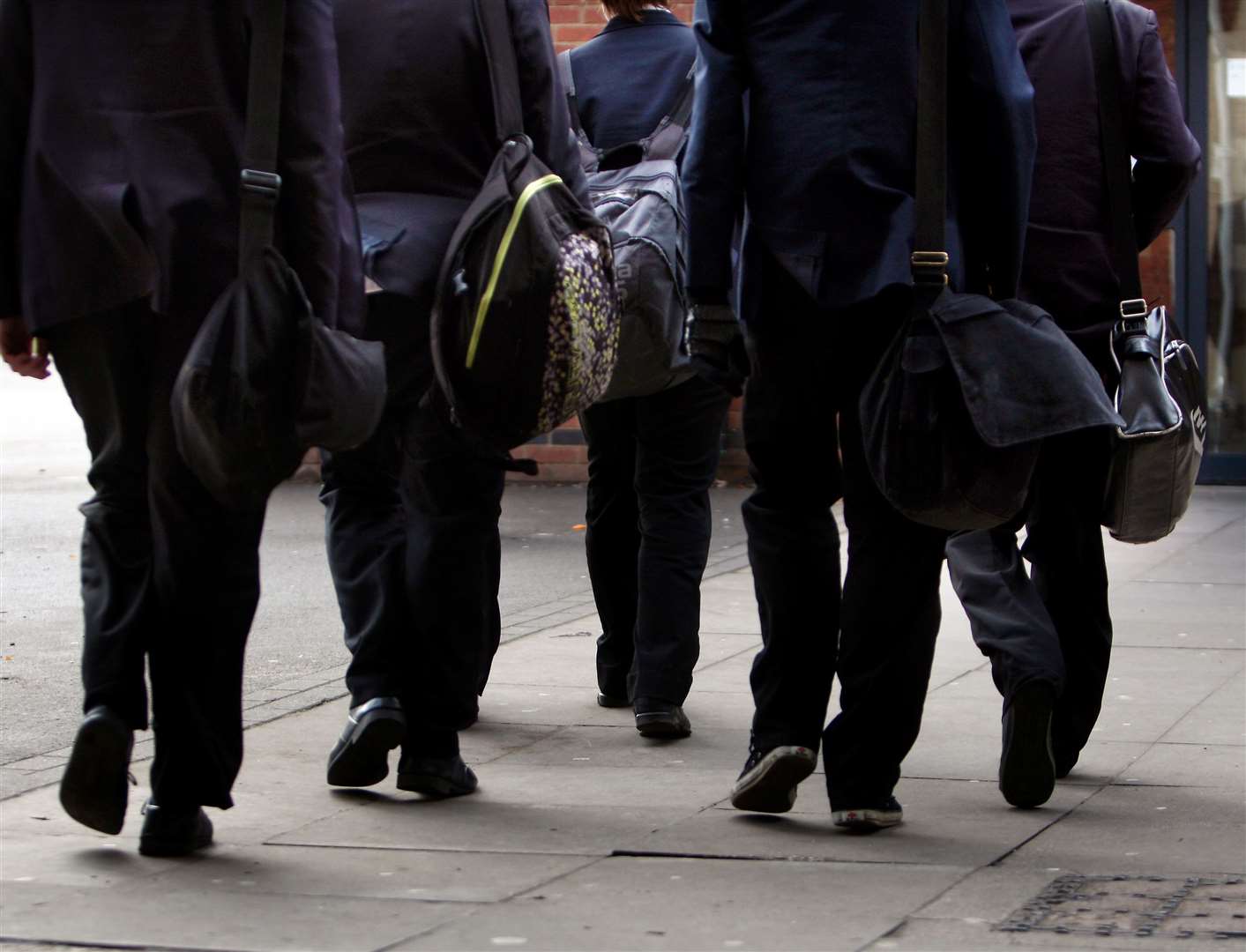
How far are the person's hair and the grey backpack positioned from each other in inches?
13.2

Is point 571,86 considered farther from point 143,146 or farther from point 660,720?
point 143,146

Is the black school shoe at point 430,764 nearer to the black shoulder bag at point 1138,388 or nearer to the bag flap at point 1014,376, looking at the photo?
the bag flap at point 1014,376

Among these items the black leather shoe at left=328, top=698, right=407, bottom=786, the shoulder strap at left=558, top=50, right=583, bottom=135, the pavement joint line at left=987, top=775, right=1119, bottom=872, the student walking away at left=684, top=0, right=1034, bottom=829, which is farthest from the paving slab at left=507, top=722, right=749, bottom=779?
the shoulder strap at left=558, top=50, right=583, bottom=135

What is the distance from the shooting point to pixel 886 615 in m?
4.27

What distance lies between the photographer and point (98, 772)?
3.97m

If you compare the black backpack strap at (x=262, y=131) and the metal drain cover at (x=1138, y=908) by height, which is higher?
the black backpack strap at (x=262, y=131)

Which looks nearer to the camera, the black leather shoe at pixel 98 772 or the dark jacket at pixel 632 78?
the black leather shoe at pixel 98 772

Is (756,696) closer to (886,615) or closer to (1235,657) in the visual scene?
(886,615)

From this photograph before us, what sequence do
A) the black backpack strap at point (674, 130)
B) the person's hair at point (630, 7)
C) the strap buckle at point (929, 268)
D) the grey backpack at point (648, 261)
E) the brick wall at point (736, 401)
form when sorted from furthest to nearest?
1. the brick wall at point (736, 401)
2. the person's hair at point (630, 7)
3. the black backpack strap at point (674, 130)
4. the grey backpack at point (648, 261)
5. the strap buckle at point (929, 268)

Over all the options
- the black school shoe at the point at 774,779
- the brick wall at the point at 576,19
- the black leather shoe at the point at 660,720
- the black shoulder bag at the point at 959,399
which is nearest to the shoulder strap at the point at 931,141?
the black shoulder bag at the point at 959,399

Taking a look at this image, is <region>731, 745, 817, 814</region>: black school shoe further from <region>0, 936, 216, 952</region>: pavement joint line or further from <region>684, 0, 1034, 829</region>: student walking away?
<region>0, 936, 216, 952</region>: pavement joint line

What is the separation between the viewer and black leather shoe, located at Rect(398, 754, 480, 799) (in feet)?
15.3

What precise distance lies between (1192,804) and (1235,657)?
6.59 feet

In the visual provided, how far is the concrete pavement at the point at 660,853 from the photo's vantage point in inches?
141
